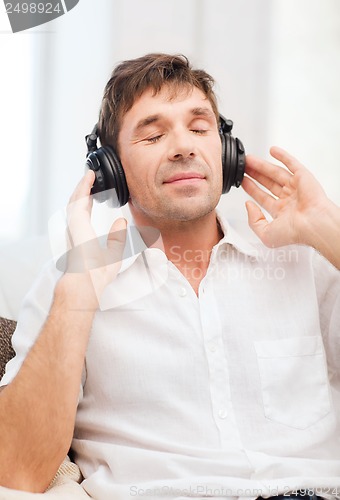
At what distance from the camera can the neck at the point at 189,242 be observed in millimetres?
1530

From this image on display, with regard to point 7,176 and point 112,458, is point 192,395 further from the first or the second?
point 7,176

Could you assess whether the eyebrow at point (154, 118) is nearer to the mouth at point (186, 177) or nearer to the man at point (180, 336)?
the man at point (180, 336)

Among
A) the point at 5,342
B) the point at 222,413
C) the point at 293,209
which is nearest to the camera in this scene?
the point at 222,413

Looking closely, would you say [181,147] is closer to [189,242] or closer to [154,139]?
[154,139]

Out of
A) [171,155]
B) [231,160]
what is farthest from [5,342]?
[231,160]

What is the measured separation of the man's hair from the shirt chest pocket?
59cm

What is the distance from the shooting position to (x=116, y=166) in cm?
150

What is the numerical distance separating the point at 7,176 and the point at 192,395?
2.81ft

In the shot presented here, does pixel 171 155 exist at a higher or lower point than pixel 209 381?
higher

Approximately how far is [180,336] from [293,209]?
406mm

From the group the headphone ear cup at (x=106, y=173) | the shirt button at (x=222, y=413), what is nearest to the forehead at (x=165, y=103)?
the headphone ear cup at (x=106, y=173)

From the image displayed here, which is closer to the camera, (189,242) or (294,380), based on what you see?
(294,380)

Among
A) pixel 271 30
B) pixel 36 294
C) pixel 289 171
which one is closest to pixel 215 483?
pixel 36 294

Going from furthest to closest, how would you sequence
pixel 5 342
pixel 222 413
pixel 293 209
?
pixel 293 209 → pixel 5 342 → pixel 222 413
